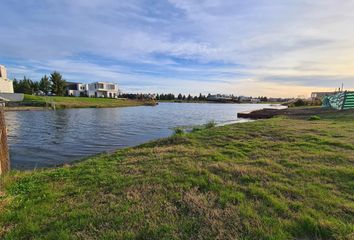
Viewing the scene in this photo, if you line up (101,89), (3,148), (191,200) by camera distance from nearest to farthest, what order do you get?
1. (191,200)
2. (3,148)
3. (101,89)

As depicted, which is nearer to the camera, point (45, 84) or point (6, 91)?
point (6, 91)

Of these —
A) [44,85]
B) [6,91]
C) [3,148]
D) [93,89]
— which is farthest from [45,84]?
[3,148]

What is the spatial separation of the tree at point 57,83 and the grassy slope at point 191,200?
80227 millimetres

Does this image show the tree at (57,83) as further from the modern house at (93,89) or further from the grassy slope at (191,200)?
the grassy slope at (191,200)

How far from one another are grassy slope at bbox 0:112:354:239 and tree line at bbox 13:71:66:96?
79918 mm

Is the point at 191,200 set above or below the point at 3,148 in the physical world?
below

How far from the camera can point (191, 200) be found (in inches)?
162

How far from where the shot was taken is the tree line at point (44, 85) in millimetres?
72000

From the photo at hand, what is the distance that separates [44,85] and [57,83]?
3.93m

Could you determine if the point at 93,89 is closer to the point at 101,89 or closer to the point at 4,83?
the point at 101,89

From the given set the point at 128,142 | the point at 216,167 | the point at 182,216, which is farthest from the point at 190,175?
the point at 128,142

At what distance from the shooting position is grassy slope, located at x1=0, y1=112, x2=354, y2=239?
3249 mm

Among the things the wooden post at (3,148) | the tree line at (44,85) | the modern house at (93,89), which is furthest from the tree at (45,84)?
the wooden post at (3,148)

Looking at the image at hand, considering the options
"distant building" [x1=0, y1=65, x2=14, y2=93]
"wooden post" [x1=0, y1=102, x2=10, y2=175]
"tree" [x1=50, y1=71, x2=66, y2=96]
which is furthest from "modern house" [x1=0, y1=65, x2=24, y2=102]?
"wooden post" [x1=0, y1=102, x2=10, y2=175]
